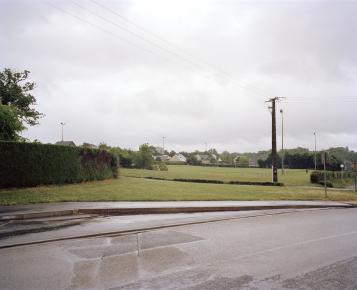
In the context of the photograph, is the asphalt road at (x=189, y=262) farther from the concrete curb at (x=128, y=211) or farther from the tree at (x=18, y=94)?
the tree at (x=18, y=94)

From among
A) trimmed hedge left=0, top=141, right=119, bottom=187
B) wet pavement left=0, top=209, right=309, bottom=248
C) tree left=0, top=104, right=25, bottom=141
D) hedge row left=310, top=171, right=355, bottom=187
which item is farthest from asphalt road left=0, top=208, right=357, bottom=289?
hedge row left=310, top=171, right=355, bottom=187

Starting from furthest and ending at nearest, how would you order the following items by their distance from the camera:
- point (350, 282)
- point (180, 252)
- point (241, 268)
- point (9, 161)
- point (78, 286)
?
point (9, 161)
point (180, 252)
point (241, 268)
point (350, 282)
point (78, 286)

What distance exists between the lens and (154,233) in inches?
427

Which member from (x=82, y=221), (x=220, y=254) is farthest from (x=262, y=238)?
(x=82, y=221)

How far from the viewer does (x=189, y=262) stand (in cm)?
765

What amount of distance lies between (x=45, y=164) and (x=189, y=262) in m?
17.3

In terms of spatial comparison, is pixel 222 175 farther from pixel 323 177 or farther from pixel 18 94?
pixel 18 94

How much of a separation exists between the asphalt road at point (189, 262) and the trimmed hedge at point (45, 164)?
12.4 m

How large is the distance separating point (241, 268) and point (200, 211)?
9551mm

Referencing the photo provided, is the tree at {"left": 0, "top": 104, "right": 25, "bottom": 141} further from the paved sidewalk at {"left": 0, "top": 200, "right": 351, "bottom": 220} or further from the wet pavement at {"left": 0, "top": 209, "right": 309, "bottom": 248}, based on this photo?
the wet pavement at {"left": 0, "top": 209, "right": 309, "bottom": 248}

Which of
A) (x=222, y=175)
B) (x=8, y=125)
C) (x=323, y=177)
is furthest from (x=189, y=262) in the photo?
(x=222, y=175)

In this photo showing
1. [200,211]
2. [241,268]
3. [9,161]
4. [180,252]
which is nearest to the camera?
[241,268]

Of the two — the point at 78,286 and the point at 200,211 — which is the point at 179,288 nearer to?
the point at 78,286

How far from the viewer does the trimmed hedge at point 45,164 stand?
2041 cm
